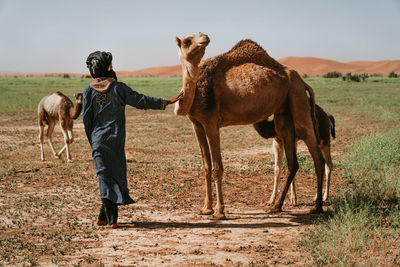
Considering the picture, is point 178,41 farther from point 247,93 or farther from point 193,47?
point 247,93

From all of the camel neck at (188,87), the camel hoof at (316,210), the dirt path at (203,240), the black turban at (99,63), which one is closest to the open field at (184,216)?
the dirt path at (203,240)

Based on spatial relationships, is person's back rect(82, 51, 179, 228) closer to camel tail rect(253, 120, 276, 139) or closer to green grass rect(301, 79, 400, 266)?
camel tail rect(253, 120, 276, 139)

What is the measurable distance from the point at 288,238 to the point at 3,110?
24.3 m

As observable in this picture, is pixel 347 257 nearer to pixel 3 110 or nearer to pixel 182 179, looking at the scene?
pixel 182 179

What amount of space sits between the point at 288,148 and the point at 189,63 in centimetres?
218

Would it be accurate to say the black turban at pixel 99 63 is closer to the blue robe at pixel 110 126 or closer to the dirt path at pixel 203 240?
the blue robe at pixel 110 126

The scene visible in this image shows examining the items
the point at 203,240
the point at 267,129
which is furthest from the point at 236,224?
the point at 267,129

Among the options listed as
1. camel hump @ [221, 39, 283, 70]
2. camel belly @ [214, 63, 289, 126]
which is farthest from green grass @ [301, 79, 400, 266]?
camel hump @ [221, 39, 283, 70]

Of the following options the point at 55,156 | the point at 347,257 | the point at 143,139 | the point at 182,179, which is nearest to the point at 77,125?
the point at 143,139

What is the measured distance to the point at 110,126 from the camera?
5.76 meters

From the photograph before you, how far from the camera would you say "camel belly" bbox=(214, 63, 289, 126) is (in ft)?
20.3

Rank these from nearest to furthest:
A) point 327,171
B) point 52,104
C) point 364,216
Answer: point 364,216 → point 327,171 → point 52,104

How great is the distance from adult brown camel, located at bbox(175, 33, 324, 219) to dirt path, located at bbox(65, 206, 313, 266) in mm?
379

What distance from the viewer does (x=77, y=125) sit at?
66.2 ft
